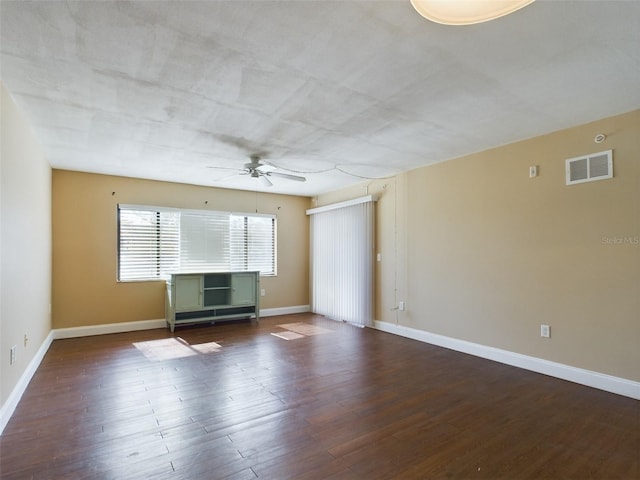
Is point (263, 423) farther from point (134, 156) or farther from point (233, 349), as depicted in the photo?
point (134, 156)

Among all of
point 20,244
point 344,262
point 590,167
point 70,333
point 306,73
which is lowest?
point 70,333

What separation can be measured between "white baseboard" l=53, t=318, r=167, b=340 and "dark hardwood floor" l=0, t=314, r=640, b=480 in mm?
936

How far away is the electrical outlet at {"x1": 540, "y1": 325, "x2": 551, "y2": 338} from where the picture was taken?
347cm

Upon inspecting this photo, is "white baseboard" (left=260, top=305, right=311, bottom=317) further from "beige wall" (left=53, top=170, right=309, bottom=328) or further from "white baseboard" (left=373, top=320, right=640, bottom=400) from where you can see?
"white baseboard" (left=373, top=320, right=640, bottom=400)

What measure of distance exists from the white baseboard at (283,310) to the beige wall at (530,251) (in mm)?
2497

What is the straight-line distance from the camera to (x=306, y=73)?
237 cm

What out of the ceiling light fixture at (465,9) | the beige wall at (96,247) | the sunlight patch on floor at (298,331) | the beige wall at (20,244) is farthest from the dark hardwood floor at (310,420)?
the ceiling light fixture at (465,9)

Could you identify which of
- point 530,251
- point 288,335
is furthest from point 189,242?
point 530,251

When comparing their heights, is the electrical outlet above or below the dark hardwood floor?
above

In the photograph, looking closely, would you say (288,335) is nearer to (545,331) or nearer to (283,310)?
(283,310)

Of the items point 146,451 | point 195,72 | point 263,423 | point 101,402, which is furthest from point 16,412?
point 195,72

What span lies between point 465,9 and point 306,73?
1.17 m

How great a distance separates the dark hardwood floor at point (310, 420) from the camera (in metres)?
1.97

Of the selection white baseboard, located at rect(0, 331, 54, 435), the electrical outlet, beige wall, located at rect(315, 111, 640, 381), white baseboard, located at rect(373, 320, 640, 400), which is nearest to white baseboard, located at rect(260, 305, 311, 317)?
beige wall, located at rect(315, 111, 640, 381)
